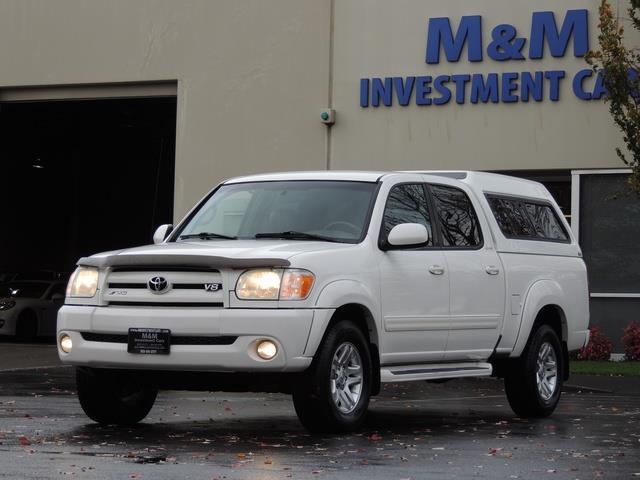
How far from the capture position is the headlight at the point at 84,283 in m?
10.9

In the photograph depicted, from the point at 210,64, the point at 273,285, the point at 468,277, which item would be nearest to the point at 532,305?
the point at 468,277

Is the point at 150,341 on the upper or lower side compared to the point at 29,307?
lower

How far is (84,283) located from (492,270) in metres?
3.53

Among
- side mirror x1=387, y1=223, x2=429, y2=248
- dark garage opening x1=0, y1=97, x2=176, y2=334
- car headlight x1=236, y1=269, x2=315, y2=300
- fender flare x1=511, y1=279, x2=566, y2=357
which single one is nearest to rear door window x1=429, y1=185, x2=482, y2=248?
fender flare x1=511, y1=279, x2=566, y2=357

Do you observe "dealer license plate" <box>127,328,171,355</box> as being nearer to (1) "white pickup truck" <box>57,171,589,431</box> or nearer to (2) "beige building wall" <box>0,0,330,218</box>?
(1) "white pickup truck" <box>57,171,589,431</box>

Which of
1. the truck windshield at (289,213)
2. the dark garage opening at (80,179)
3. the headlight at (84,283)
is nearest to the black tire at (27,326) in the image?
the dark garage opening at (80,179)

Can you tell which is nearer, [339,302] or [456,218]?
[339,302]

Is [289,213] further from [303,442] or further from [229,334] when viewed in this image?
[303,442]

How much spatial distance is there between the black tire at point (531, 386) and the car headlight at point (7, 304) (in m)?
19.2

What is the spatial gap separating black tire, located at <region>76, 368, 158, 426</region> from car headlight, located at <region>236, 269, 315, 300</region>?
121cm

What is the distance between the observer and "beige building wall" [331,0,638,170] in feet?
76.5

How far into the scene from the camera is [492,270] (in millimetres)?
12508

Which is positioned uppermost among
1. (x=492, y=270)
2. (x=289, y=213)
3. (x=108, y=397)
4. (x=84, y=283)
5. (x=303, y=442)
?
(x=289, y=213)

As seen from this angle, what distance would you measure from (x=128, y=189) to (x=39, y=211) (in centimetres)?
400
